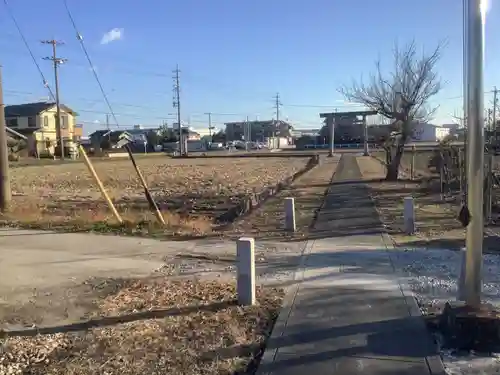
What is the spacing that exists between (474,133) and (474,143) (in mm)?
97

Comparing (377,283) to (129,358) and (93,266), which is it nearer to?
(129,358)

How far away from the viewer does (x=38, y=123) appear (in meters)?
86.2

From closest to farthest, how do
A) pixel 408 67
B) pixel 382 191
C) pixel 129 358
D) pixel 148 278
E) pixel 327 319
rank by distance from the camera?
pixel 129 358 → pixel 327 319 → pixel 148 278 → pixel 382 191 → pixel 408 67

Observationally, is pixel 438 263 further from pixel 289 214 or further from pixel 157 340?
pixel 157 340

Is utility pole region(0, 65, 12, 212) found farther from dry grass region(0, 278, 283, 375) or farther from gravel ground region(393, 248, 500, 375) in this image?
gravel ground region(393, 248, 500, 375)

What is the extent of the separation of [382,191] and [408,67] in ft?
23.0

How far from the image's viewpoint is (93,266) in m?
8.69

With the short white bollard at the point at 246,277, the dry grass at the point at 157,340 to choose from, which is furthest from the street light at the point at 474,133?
the short white bollard at the point at 246,277

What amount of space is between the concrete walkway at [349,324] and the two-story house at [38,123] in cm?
7689

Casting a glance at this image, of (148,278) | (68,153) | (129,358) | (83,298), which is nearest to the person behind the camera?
(129,358)

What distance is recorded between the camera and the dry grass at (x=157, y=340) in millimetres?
4777

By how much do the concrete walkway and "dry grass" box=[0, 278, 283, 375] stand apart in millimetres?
297

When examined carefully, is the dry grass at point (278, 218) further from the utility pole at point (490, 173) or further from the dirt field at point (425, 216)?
the utility pole at point (490, 173)

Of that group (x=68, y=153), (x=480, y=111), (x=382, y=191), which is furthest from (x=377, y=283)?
(x=68, y=153)
